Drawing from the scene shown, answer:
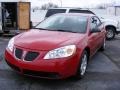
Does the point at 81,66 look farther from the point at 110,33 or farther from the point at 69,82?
the point at 110,33

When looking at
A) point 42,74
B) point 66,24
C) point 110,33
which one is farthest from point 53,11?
point 42,74

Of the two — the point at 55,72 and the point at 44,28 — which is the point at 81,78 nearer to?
the point at 55,72

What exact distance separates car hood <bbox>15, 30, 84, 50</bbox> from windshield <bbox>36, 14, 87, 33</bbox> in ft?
1.18

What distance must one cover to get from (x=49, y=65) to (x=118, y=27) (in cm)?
1017

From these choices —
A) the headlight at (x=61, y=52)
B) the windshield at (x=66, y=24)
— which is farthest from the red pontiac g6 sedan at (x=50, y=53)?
the windshield at (x=66, y=24)

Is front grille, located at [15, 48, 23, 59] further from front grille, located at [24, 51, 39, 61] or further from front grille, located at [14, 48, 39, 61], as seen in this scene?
front grille, located at [24, 51, 39, 61]

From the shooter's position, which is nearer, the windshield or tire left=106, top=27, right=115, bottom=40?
the windshield

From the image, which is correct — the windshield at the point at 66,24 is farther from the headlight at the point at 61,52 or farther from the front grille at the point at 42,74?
the front grille at the point at 42,74

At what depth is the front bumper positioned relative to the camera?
19.1ft

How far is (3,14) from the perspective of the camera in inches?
623

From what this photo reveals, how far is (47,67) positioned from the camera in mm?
5824

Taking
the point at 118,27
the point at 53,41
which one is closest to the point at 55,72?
the point at 53,41

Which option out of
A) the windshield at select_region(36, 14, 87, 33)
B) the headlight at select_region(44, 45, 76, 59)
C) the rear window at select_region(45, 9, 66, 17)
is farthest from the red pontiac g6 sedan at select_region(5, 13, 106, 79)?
the rear window at select_region(45, 9, 66, 17)

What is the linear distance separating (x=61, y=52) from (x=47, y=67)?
434 mm
